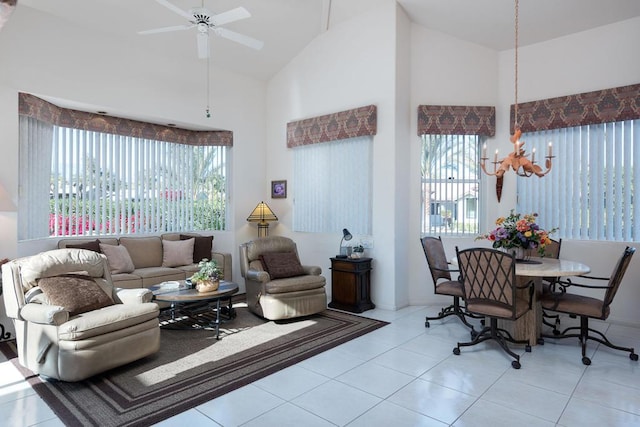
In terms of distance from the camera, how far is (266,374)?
10.4 ft

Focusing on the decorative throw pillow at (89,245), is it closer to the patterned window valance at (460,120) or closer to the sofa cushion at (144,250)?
the sofa cushion at (144,250)

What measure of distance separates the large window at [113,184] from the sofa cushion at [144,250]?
39cm

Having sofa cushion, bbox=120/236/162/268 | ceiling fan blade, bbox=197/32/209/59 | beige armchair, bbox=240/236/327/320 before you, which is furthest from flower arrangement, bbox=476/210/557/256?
sofa cushion, bbox=120/236/162/268

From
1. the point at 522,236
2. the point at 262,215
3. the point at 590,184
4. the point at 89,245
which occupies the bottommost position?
the point at 89,245

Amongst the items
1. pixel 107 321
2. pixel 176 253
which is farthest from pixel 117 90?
pixel 107 321

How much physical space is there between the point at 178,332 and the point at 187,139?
332cm

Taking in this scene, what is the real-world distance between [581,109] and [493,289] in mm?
2849

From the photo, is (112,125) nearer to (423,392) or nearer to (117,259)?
(117,259)

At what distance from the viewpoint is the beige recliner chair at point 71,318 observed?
115 inches

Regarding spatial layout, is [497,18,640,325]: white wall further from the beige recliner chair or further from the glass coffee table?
the beige recliner chair

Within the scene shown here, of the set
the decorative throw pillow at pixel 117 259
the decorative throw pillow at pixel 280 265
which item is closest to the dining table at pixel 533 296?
the decorative throw pillow at pixel 280 265

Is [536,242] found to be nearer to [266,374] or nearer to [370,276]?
[370,276]

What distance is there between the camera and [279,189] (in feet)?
21.9

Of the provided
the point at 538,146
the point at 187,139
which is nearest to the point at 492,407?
the point at 538,146
